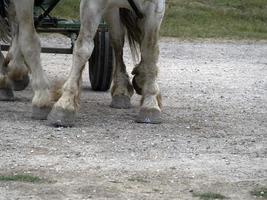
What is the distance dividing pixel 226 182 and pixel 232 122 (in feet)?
8.46

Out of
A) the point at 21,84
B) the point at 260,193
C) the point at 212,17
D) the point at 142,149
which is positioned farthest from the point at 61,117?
the point at 212,17

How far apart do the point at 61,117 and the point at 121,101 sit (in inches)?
60.7

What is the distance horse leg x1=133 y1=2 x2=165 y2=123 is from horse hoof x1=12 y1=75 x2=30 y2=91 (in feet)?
5.81

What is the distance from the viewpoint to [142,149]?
709 centimetres

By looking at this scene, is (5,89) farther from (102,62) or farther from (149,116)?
(149,116)

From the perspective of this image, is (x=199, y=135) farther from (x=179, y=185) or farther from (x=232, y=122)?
(x=179, y=185)

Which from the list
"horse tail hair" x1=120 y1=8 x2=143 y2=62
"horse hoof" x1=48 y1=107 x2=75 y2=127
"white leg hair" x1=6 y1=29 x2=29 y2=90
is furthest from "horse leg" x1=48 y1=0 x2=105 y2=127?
"white leg hair" x1=6 y1=29 x2=29 y2=90

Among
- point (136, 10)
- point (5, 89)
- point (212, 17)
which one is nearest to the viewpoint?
point (136, 10)

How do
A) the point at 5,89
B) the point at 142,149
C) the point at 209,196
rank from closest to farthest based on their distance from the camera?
the point at 209,196, the point at 142,149, the point at 5,89

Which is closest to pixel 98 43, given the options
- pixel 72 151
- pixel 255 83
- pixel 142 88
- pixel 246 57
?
pixel 142 88

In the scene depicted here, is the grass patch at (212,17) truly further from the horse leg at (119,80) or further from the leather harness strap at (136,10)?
the leather harness strap at (136,10)

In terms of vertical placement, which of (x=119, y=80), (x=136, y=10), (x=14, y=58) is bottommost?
(x=119, y=80)

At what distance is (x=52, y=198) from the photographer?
5520 mm

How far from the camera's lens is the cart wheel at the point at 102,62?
10438 mm
